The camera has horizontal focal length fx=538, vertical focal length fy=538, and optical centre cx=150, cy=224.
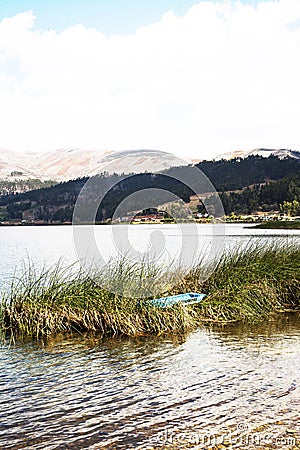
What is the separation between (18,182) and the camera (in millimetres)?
184000

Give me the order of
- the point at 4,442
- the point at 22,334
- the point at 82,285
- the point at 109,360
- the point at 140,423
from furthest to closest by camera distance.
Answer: the point at 82,285
the point at 22,334
the point at 109,360
the point at 140,423
the point at 4,442

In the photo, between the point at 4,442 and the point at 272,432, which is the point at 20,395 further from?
the point at 272,432

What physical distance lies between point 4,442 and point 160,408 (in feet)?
6.56

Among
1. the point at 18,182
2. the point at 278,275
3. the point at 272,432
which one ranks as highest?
the point at 18,182

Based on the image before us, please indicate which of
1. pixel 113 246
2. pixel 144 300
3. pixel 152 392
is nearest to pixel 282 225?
pixel 113 246

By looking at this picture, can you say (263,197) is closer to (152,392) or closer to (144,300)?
(144,300)

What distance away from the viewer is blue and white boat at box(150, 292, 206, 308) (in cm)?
1124

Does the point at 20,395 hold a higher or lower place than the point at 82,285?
lower

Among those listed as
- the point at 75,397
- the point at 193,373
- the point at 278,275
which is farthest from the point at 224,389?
the point at 278,275

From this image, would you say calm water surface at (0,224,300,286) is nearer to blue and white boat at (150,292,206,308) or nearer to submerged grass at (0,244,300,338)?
submerged grass at (0,244,300,338)

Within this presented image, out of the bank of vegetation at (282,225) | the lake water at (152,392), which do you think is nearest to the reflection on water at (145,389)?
the lake water at (152,392)

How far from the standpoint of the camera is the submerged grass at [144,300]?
1079 centimetres
